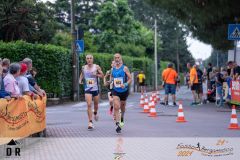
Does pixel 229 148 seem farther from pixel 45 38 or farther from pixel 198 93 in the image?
pixel 45 38

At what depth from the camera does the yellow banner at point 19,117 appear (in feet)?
35.2

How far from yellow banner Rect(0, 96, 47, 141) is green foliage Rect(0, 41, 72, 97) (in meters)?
13.8

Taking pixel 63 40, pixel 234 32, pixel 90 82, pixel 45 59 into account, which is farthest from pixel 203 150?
pixel 63 40

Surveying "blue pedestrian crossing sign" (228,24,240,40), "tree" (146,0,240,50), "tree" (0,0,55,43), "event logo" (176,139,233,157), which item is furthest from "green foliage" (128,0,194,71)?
"event logo" (176,139,233,157)

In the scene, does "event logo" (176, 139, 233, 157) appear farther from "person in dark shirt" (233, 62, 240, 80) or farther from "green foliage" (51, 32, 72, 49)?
"green foliage" (51, 32, 72, 49)

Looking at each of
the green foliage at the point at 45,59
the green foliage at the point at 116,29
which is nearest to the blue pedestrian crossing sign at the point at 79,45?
the green foliage at the point at 45,59

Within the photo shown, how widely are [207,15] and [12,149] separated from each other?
16013 mm

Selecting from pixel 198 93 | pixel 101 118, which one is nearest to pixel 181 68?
pixel 198 93

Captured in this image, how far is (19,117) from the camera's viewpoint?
11188 mm

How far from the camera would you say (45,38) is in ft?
145

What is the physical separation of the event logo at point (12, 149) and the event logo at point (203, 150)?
9.34 ft

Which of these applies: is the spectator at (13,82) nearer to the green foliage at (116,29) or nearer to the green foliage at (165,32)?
the green foliage at (116,29)

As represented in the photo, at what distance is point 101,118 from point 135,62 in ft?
109

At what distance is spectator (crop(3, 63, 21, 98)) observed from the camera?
36.7 feet
